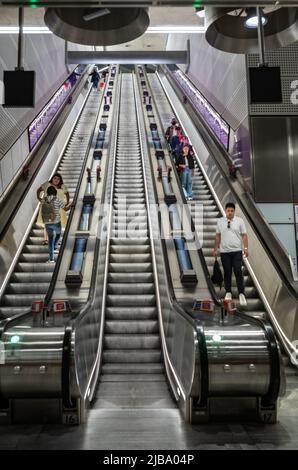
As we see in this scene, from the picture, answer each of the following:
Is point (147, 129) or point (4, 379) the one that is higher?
point (147, 129)

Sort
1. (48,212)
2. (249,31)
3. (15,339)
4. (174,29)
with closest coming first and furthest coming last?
(15,339), (249,31), (174,29), (48,212)

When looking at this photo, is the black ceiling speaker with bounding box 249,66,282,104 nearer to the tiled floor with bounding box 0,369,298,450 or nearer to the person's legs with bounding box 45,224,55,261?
the tiled floor with bounding box 0,369,298,450

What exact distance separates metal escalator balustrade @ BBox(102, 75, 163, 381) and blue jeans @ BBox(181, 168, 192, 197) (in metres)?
1.06

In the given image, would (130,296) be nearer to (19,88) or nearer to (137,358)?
(137,358)

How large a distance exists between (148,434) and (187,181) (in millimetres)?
7962

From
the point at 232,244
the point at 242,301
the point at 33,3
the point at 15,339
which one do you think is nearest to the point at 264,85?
the point at 232,244

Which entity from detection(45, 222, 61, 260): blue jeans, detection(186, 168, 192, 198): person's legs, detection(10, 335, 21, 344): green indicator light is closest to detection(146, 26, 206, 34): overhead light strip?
detection(45, 222, 61, 260): blue jeans

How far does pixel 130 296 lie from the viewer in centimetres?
714

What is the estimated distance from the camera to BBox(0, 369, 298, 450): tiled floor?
3.36 metres

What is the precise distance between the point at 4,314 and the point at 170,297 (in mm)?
2469

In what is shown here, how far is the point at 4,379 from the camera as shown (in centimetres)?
381
